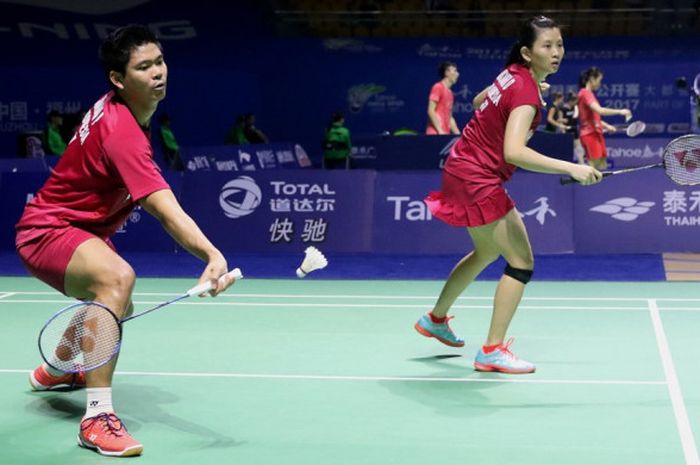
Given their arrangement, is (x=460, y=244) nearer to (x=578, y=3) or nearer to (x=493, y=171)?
(x=493, y=171)

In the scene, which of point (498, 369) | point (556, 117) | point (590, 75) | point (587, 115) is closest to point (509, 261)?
point (498, 369)

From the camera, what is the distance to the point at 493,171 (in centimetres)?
573

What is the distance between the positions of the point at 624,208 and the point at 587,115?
3430 mm

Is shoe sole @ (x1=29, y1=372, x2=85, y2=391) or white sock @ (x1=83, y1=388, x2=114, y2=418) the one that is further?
shoe sole @ (x1=29, y1=372, x2=85, y2=391)

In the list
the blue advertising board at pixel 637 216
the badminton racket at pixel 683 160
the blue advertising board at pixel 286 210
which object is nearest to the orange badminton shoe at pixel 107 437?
the badminton racket at pixel 683 160

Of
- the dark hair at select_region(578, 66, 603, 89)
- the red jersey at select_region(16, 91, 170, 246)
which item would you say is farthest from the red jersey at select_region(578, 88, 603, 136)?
the red jersey at select_region(16, 91, 170, 246)

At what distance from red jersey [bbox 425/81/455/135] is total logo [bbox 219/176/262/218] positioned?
3.14 m

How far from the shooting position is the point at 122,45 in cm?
437

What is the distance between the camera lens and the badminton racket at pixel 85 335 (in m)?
4.05

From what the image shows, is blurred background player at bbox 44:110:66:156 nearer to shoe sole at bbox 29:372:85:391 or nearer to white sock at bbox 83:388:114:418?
shoe sole at bbox 29:372:85:391

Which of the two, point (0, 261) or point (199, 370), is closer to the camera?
point (199, 370)

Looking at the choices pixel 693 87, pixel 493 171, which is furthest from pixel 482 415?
pixel 693 87

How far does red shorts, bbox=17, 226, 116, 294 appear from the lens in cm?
445

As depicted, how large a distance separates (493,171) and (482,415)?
1409 mm
